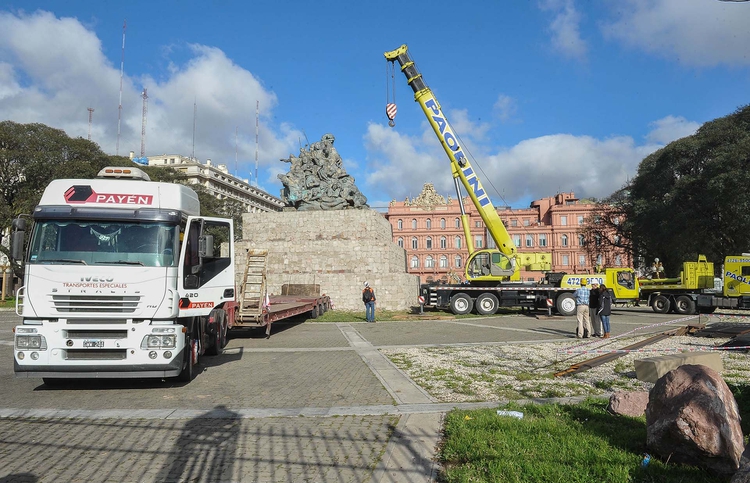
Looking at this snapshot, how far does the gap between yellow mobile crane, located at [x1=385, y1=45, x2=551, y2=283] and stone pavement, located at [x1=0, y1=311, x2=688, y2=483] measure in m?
14.5

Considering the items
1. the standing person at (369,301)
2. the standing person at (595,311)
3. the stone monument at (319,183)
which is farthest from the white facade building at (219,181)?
the standing person at (595,311)

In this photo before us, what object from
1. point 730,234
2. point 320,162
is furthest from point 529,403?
point 730,234

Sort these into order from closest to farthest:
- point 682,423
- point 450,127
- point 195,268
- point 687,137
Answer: point 682,423, point 195,268, point 450,127, point 687,137

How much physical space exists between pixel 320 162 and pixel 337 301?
326 inches

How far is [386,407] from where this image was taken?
Result: 635 centimetres

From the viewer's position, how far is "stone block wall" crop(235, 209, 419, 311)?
25.7 m

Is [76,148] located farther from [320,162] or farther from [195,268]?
[195,268]

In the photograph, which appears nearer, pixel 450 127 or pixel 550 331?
pixel 550 331

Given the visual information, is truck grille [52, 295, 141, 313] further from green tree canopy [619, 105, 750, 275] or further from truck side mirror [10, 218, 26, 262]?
green tree canopy [619, 105, 750, 275]

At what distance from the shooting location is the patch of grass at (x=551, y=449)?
3.84 metres

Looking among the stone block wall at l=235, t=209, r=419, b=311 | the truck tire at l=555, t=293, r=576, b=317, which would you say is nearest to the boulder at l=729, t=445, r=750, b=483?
the truck tire at l=555, t=293, r=576, b=317

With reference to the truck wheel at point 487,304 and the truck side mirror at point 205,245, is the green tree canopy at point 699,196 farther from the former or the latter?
the truck side mirror at point 205,245

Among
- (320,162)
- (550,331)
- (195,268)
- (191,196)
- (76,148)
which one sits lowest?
(550,331)

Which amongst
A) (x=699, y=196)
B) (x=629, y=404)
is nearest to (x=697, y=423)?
(x=629, y=404)
